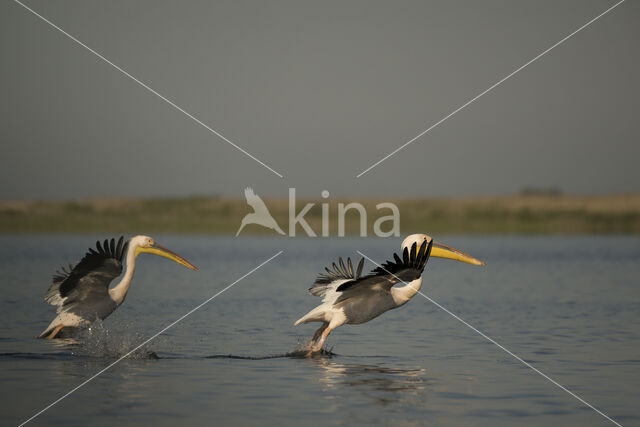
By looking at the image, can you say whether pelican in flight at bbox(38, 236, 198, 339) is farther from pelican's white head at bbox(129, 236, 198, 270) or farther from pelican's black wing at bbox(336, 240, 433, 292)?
pelican's black wing at bbox(336, 240, 433, 292)

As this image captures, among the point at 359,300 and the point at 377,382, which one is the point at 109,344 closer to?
the point at 359,300

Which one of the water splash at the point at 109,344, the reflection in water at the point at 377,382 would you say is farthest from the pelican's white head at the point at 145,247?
the reflection in water at the point at 377,382

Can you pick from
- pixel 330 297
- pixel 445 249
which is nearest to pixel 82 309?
pixel 330 297

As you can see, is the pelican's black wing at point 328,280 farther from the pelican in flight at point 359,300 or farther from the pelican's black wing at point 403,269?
the pelican's black wing at point 403,269

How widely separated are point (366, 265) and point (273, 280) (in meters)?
6.02

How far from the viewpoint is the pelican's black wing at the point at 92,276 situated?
12.9m

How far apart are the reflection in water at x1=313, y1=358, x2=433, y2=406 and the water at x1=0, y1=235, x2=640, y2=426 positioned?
0.07ft

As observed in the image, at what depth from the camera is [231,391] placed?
9656 mm

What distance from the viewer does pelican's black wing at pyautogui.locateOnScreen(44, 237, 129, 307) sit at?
42.2 ft

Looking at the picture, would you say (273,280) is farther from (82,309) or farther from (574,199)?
(574,199)

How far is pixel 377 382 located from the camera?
10117mm

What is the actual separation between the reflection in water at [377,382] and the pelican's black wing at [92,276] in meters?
3.47

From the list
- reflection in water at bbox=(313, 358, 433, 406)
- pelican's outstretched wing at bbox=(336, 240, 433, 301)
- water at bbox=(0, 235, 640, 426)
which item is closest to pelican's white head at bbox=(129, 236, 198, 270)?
water at bbox=(0, 235, 640, 426)

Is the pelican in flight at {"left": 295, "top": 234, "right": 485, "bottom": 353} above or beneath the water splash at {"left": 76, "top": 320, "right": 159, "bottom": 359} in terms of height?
above
